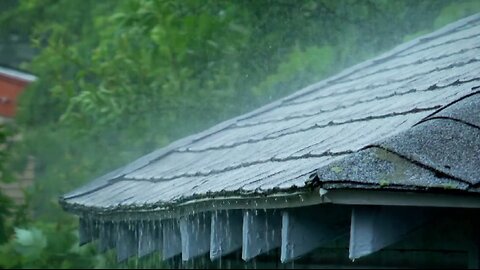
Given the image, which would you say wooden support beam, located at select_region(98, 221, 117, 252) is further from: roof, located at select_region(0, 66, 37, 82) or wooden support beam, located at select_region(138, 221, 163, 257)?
roof, located at select_region(0, 66, 37, 82)

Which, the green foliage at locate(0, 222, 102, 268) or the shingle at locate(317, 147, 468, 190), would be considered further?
the green foliage at locate(0, 222, 102, 268)

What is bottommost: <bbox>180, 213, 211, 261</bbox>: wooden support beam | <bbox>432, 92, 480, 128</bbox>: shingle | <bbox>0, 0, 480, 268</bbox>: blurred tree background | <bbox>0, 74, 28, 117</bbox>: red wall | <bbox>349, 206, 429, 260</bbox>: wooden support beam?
→ <bbox>349, 206, 429, 260</bbox>: wooden support beam

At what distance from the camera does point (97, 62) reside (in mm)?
15117

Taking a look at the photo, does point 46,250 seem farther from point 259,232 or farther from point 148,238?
point 259,232

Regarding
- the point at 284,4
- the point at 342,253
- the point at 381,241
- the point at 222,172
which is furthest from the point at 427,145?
the point at 284,4

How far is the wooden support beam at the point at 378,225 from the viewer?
4.23 meters

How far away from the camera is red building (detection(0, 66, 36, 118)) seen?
19.7 meters

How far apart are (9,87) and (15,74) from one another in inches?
8.8

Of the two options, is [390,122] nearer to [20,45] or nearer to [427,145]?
[427,145]

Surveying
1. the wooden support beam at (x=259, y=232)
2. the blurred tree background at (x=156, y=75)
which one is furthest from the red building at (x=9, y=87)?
the wooden support beam at (x=259, y=232)

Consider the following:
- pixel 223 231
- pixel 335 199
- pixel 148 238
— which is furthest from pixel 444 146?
pixel 148 238

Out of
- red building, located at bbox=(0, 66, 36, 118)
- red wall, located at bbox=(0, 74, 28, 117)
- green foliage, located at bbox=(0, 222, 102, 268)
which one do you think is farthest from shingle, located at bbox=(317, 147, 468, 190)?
red wall, located at bbox=(0, 74, 28, 117)

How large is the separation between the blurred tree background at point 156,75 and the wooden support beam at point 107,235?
5.07ft

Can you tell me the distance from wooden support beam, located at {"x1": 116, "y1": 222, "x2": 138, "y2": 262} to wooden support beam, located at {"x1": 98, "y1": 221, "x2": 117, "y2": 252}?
80mm
